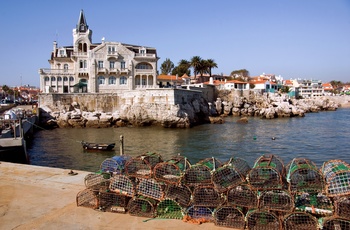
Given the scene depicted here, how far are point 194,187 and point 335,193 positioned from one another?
12.3 ft

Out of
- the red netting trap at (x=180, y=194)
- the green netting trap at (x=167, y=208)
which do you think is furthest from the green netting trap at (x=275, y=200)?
the green netting trap at (x=167, y=208)

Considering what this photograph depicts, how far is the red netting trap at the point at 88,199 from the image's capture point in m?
9.09

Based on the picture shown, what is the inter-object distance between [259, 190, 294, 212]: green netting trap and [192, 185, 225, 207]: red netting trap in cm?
108

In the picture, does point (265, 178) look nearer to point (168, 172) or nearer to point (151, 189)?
point (168, 172)

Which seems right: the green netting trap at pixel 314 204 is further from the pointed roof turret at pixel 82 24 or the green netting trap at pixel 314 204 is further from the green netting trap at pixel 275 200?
the pointed roof turret at pixel 82 24

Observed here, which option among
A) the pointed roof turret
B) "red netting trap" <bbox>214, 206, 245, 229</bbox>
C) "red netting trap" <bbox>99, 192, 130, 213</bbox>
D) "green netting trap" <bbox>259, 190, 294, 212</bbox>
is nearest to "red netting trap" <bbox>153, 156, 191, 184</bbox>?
"red netting trap" <bbox>99, 192, 130, 213</bbox>

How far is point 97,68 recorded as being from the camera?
174 feet

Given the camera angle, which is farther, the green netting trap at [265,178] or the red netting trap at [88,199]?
the red netting trap at [88,199]

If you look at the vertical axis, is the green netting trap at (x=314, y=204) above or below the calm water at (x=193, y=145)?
above

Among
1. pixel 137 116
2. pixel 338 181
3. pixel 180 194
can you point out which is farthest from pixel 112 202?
pixel 137 116

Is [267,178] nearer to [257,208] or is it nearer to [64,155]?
[257,208]

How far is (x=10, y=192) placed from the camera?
10.5 m

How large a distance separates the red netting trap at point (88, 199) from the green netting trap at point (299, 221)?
17.9 feet

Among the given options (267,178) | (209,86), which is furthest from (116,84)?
(267,178)
